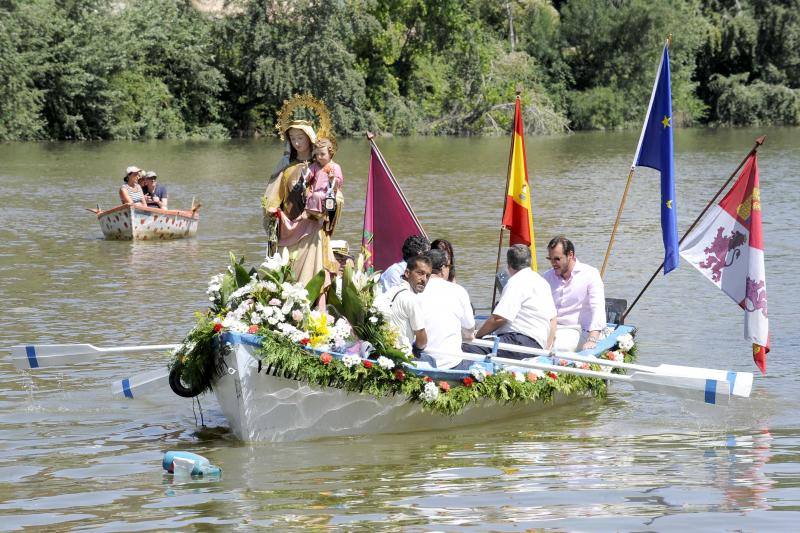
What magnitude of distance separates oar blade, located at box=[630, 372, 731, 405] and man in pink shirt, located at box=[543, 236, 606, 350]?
1603 mm

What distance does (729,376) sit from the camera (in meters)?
9.88

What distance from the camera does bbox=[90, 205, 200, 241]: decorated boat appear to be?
2245cm

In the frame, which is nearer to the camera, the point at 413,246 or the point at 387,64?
the point at 413,246

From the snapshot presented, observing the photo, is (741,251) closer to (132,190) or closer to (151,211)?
(151,211)

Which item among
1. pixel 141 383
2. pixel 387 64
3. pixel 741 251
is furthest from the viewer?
pixel 387 64

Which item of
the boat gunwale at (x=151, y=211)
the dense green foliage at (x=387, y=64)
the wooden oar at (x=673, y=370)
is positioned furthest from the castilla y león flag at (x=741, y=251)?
the dense green foliage at (x=387, y=64)

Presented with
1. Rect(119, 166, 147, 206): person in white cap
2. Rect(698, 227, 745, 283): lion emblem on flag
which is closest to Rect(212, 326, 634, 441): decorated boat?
Rect(698, 227, 745, 283): lion emblem on flag

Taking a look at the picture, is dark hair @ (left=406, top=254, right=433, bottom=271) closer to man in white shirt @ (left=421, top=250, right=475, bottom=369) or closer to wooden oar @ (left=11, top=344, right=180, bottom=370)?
man in white shirt @ (left=421, top=250, right=475, bottom=369)

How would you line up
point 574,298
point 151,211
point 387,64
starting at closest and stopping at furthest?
1. point 574,298
2. point 151,211
3. point 387,64

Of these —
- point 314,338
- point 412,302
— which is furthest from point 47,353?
point 412,302

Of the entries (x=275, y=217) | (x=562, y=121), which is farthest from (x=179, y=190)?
(x=562, y=121)

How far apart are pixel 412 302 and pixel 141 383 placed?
8.29 feet

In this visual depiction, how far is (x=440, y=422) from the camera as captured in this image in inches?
408

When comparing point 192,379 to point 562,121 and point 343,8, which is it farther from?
point 562,121
